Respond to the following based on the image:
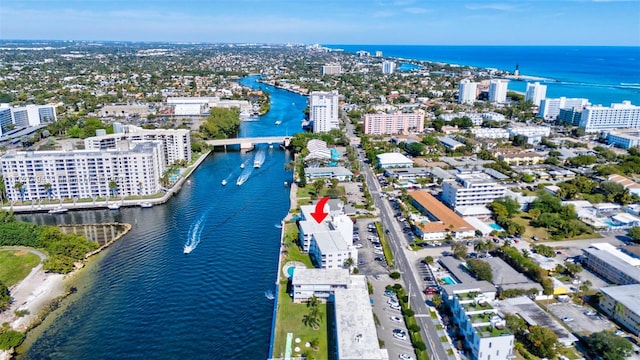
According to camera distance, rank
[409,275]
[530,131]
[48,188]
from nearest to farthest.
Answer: [409,275]
[48,188]
[530,131]

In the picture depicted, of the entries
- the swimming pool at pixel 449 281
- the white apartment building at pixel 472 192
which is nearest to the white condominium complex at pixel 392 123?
the white apartment building at pixel 472 192

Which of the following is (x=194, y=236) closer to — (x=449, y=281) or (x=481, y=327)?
(x=449, y=281)

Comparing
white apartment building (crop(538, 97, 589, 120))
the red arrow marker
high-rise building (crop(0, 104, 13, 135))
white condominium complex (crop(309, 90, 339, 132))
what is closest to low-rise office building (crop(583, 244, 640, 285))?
the red arrow marker

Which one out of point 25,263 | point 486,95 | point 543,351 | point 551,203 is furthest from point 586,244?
point 486,95

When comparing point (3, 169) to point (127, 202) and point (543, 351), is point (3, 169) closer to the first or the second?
point (127, 202)

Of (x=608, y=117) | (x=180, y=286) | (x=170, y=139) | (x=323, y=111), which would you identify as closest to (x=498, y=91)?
(x=608, y=117)

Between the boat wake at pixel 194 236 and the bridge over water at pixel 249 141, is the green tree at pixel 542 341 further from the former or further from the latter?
the bridge over water at pixel 249 141

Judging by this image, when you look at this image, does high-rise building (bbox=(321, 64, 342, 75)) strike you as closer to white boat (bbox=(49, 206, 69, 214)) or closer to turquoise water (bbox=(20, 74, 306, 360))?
turquoise water (bbox=(20, 74, 306, 360))
